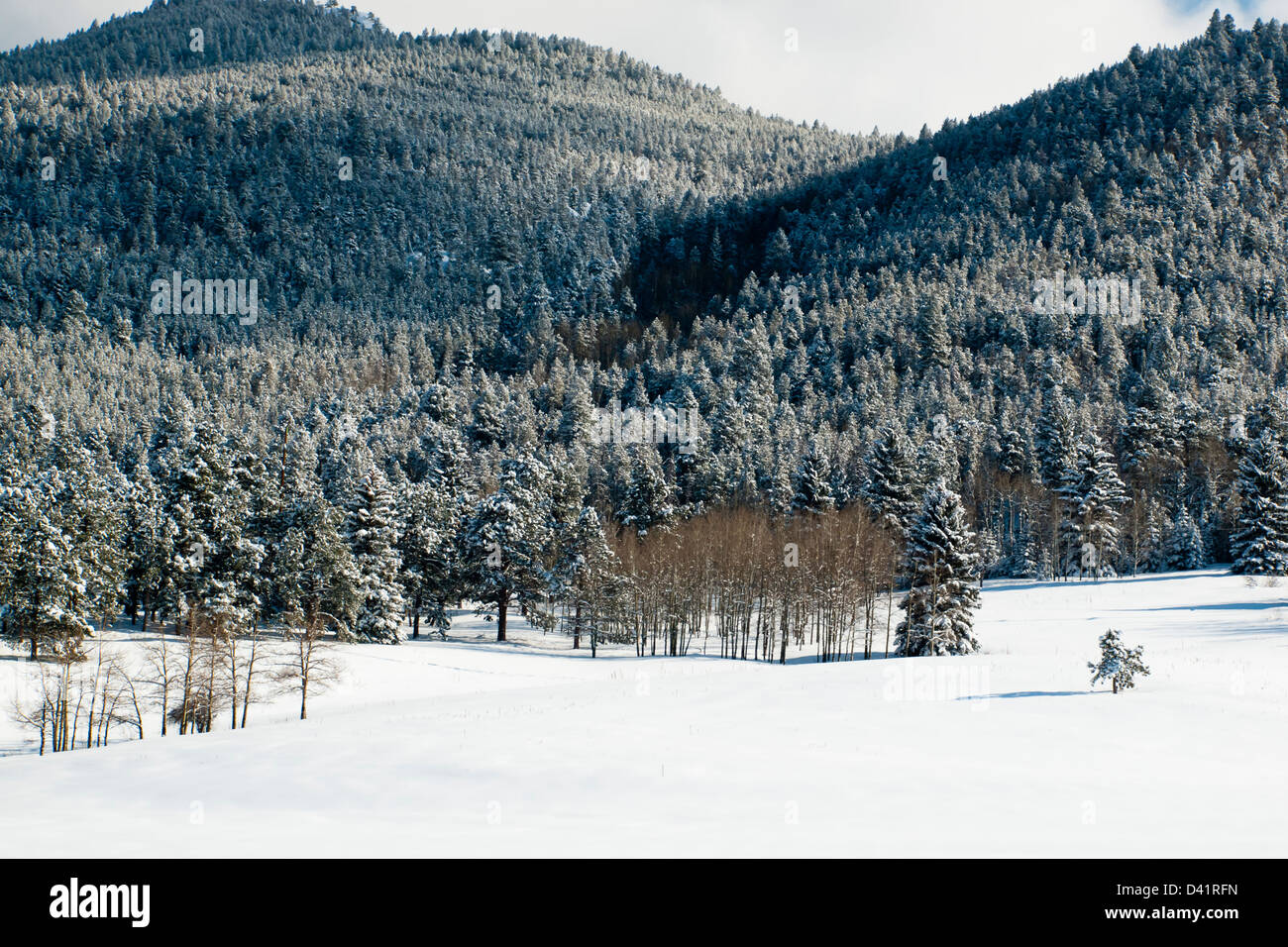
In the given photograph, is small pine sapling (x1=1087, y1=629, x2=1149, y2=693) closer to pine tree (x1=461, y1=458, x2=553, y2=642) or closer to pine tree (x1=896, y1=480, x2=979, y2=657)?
pine tree (x1=896, y1=480, x2=979, y2=657)

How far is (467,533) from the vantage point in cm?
6862

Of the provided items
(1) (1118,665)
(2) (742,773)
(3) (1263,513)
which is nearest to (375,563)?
(2) (742,773)

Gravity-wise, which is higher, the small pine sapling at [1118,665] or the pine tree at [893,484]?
the pine tree at [893,484]

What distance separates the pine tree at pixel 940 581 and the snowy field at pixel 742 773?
7.17 metres

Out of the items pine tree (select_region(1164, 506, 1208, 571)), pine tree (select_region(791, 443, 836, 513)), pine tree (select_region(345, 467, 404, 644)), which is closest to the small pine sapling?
pine tree (select_region(345, 467, 404, 644))

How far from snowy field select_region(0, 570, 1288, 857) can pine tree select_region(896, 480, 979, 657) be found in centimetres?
717

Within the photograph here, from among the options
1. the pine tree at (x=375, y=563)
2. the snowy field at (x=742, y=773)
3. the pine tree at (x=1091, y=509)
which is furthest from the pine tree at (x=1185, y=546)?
the pine tree at (x=375, y=563)

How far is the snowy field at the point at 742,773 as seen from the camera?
47.7 feet

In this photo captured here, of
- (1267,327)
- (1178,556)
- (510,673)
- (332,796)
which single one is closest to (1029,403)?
(1178,556)

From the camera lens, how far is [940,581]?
4809cm

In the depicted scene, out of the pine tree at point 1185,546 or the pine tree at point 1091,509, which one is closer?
the pine tree at point 1185,546

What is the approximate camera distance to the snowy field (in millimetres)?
14539

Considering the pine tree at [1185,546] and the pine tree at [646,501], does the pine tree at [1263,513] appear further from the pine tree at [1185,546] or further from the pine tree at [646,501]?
the pine tree at [646,501]

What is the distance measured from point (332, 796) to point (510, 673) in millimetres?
32469
